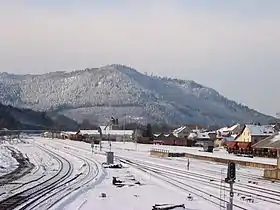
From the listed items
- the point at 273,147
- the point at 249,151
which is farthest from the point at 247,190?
the point at 249,151

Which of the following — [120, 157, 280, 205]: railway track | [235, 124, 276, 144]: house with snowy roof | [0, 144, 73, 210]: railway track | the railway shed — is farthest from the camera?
[235, 124, 276, 144]: house with snowy roof

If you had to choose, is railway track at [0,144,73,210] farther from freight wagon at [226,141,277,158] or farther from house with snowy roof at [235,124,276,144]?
house with snowy roof at [235,124,276,144]

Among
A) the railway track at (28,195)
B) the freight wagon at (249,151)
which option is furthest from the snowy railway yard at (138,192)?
the freight wagon at (249,151)

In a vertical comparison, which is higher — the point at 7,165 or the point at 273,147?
the point at 273,147

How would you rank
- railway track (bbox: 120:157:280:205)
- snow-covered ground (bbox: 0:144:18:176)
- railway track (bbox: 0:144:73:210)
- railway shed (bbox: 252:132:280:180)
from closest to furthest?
railway track (bbox: 0:144:73:210), railway track (bbox: 120:157:280:205), railway shed (bbox: 252:132:280:180), snow-covered ground (bbox: 0:144:18:176)

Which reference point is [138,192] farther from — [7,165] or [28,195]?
[7,165]

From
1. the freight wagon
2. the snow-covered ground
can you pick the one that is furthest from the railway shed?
the freight wagon

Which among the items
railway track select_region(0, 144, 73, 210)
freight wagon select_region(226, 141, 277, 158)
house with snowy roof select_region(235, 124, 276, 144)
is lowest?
railway track select_region(0, 144, 73, 210)

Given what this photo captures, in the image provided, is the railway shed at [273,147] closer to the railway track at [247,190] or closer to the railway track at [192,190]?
the railway track at [247,190]

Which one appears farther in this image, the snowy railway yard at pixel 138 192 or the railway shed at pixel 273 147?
the railway shed at pixel 273 147

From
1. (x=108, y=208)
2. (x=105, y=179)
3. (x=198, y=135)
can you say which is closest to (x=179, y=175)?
(x=105, y=179)

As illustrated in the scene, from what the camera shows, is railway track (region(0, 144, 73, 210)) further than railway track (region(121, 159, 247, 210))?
No

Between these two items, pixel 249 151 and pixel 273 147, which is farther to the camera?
pixel 249 151

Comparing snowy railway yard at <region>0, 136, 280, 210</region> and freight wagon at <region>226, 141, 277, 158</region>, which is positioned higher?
freight wagon at <region>226, 141, 277, 158</region>
